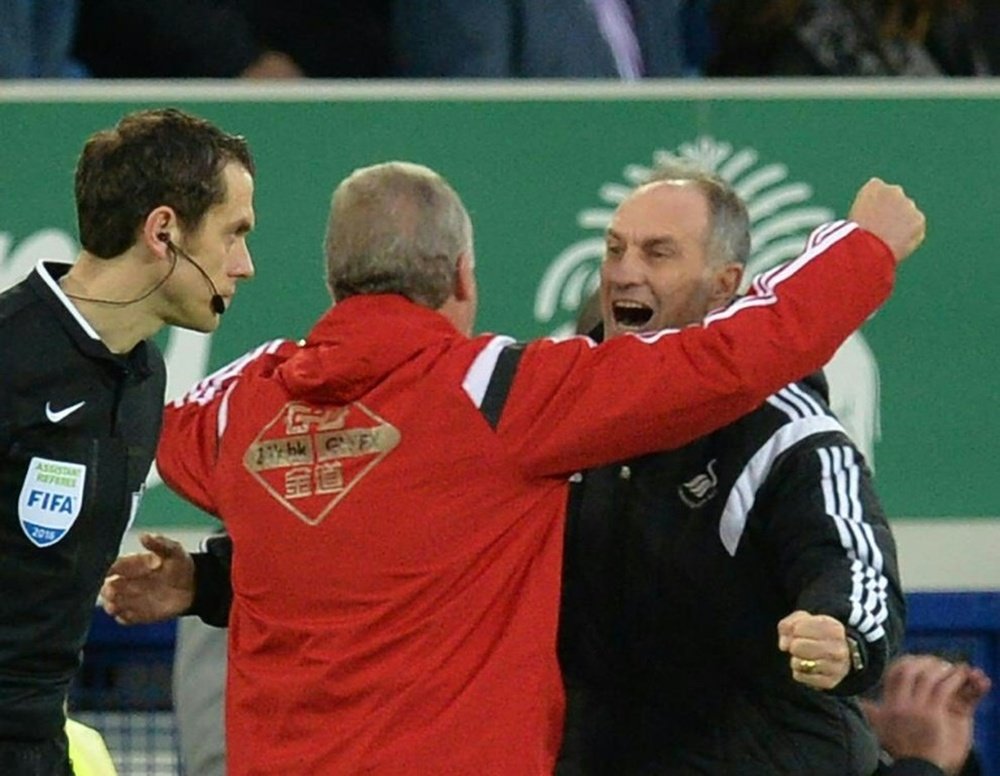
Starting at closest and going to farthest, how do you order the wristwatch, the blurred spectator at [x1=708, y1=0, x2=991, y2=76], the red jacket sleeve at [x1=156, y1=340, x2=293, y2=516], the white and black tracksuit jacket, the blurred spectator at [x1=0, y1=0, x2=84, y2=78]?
the wristwatch, the white and black tracksuit jacket, the red jacket sleeve at [x1=156, y1=340, x2=293, y2=516], the blurred spectator at [x1=0, y1=0, x2=84, y2=78], the blurred spectator at [x1=708, y1=0, x2=991, y2=76]

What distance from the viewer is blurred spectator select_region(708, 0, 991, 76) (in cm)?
604

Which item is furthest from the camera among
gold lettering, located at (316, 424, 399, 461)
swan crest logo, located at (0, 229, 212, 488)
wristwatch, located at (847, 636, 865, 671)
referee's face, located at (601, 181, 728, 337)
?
swan crest logo, located at (0, 229, 212, 488)

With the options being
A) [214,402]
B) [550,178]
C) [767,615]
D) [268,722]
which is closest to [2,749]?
[268,722]

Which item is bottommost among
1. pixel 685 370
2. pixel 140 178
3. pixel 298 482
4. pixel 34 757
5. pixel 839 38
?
pixel 34 757

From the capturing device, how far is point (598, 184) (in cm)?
510

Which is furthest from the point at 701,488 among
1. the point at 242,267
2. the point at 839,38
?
the point at 839,38

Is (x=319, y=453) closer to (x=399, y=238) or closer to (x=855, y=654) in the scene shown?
(x=399, y=238)

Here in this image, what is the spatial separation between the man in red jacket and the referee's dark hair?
204 mm

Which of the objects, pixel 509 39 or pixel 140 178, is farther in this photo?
pixel 509 39

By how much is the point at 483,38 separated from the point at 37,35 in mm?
957

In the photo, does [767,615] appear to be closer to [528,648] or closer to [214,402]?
[528,648]

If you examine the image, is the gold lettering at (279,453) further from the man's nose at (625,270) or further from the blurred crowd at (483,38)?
the blurred crowd at (483,38)

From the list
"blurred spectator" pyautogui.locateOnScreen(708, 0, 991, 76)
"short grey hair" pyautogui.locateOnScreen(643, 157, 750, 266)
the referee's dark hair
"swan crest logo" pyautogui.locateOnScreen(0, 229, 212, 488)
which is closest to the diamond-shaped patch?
the referee's dark hair

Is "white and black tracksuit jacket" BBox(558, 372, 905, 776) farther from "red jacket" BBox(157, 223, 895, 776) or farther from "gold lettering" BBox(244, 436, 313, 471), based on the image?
"gold lettering" BBox(244, 436, 313, 471)
